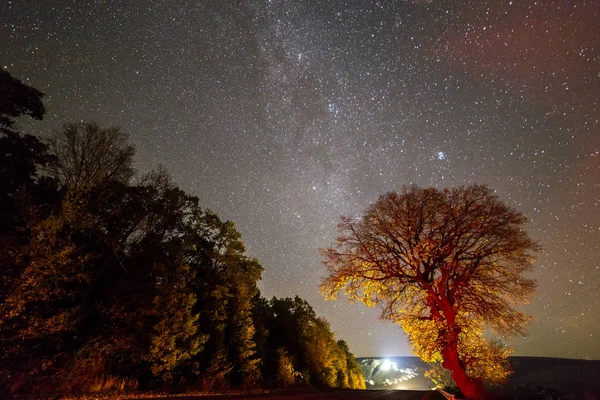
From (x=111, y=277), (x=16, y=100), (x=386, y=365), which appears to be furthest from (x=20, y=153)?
(x=386, y=365)

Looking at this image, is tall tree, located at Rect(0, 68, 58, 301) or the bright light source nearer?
tall tree, located at Rect(0, 68, 58, 301)

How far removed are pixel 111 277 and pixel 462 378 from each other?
20003mm

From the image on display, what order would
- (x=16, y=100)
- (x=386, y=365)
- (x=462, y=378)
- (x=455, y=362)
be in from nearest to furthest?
(x=462, y=378) → (x=455, y=362) → (x=16, y=100) → (x=386, y=365)

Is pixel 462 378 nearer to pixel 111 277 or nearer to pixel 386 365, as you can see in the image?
pixel 111 277

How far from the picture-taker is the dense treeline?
9.84 meters

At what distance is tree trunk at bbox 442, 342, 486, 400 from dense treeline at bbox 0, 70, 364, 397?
12.6 m

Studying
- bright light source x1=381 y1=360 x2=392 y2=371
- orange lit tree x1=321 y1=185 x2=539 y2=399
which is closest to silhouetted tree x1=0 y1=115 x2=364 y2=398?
orange lit tree x1=321 y1=185 x2=539 y2=399

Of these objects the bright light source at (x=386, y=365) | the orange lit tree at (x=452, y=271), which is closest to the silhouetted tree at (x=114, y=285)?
the orange lit tree at (x=452, y=271)

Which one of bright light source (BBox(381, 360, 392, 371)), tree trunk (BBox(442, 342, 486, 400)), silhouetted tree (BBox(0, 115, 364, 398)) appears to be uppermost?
bright light source (BBox(381, 360, 392, 371))

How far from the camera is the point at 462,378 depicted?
1250 centimetres

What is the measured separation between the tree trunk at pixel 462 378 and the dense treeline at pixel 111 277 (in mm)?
12566

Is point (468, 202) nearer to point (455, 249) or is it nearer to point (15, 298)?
point (455, 249)

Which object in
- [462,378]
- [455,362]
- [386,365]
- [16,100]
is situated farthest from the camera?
[386,365]

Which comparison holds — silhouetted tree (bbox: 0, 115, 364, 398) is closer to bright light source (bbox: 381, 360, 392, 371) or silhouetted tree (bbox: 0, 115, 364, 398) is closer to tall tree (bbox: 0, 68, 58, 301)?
tall tree (bbox: 0, 68, 58, 301)
